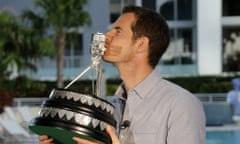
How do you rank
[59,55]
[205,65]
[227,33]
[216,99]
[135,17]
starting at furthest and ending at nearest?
1. [227,33]
2. [205,65]
3. [59,55]
4. [216,99]
5. [135,17]

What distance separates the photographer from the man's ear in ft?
6.38

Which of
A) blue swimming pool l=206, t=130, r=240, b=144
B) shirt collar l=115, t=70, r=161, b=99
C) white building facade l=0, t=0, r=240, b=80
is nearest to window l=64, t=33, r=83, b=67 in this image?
white building facade l=0, t=0, r=240, b=80

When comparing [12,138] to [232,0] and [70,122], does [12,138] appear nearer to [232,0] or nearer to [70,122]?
[70,122]

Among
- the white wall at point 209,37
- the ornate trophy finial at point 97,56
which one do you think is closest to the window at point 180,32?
the white wall at point 209,37

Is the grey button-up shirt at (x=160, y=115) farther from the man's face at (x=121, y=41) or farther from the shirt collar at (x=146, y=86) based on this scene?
the man's face at (x=121, y=41)

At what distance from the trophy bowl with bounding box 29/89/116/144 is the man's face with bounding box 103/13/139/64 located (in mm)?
257

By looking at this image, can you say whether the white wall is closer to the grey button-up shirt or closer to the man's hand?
the grey button-up shirt

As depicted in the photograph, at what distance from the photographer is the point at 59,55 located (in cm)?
2202

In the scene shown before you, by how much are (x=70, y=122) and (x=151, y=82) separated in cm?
44

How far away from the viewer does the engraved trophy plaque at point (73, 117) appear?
1.60m

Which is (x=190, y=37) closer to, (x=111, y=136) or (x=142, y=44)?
(x=142, y=44)

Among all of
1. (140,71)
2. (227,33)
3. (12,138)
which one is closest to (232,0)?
(227,33)

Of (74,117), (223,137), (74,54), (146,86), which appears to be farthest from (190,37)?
(74,117)

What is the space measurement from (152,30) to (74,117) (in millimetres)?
454
